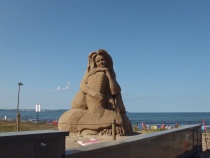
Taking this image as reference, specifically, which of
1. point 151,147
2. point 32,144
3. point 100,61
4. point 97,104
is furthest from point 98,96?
point 32,144

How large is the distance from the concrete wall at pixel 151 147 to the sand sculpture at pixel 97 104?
2885mm

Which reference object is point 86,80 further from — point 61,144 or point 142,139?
point 61,144

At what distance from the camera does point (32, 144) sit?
295cm

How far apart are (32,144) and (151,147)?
147 inches

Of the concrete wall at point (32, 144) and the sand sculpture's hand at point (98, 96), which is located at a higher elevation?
the sand sculpture's hand at point (98, 96)

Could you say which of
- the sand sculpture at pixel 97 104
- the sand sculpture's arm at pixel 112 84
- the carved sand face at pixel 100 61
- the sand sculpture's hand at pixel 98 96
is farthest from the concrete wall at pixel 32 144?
the carved sand face at pixel 100 61

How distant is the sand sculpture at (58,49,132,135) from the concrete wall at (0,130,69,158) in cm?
863

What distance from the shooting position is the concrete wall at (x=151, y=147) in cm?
409

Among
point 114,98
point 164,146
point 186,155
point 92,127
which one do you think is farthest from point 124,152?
point 114,98

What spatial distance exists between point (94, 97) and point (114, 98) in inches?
37.2

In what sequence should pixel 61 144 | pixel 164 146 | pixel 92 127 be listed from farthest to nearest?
pixel 92 127, pixel 164 146, pixel 61 144

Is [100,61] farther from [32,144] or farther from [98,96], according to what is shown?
[32,144]

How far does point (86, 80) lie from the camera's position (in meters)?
13.3

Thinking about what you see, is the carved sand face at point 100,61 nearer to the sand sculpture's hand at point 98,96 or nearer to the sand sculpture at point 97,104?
the sand sculpture at point 97,104
